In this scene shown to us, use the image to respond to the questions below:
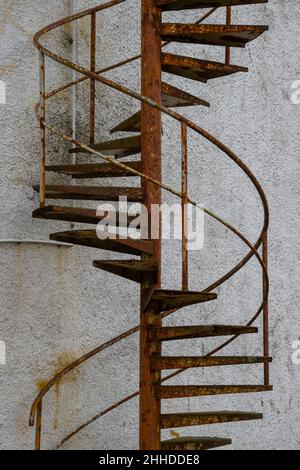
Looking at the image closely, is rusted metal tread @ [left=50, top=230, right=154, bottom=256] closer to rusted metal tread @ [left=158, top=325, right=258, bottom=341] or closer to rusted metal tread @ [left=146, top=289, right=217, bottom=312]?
rusted metal tread @ [left=146, top=289, right=217, bottom=312]

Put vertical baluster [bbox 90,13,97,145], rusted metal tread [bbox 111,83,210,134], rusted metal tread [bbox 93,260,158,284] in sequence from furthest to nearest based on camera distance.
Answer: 1. vertical baluster [bbox 90,13,97,145]
2. rusted metal tread [bbox 111,83,210,134]
3. rusted metal tread [bbox 93,260,158,284]

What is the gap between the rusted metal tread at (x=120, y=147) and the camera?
554 centimetres

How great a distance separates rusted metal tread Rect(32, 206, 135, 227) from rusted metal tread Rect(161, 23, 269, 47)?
1.16 metres

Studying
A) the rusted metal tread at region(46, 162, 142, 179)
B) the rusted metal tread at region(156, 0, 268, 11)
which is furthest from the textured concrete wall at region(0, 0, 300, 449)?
the rusted metal tread at region(156, 0, 268, 11)

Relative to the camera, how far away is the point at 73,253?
5.88 metres

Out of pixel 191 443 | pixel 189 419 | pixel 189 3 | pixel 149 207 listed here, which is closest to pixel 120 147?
pixel 149 207

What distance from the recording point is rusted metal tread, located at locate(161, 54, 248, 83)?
557 cm

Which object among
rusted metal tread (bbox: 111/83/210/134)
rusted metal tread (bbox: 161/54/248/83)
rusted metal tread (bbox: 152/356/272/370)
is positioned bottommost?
rusted metal tread (bbox: 152/356/272/370)

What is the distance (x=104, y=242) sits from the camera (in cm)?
521

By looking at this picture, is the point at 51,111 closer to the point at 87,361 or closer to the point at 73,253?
the point at 73,253

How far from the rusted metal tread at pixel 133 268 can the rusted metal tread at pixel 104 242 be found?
0.27 ft

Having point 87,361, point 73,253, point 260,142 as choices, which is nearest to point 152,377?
point 87,361

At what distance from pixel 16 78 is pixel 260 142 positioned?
2.14 meters

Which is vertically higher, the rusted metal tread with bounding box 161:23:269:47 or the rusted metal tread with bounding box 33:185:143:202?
the rusted metal tread with bounding box 161:23:269:47
